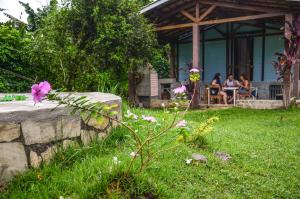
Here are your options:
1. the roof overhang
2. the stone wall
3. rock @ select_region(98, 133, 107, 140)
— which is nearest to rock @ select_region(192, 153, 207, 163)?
rock @ select_region(98, 133, 107, 140)

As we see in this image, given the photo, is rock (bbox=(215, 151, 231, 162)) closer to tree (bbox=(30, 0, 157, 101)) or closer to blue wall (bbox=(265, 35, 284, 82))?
tree (bbox=(30, 0, 157, 101))

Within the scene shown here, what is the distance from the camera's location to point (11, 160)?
305cm

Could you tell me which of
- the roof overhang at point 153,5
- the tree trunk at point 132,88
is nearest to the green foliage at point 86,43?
the tree trunk at point 132,88

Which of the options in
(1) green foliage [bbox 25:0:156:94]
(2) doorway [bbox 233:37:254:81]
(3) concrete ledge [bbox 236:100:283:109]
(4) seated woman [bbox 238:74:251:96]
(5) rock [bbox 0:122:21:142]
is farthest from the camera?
(2) doorway [bbox 233:37:254:81]

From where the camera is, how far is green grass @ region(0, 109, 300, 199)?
113 inches

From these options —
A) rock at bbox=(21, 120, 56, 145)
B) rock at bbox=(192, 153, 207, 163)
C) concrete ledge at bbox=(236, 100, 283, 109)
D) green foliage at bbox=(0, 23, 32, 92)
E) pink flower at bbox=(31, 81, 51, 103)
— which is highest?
green foliage at bbox=(0, 23, 32, 92)

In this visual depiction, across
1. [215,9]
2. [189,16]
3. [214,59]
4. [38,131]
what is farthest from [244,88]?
[38,131]

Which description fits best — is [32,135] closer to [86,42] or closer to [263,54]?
[86,42]

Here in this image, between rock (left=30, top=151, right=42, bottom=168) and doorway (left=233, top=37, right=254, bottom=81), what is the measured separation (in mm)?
11798

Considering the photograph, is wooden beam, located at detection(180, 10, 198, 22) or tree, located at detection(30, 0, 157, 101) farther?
wooden beam, located at detection(180, 10, 198, 22)

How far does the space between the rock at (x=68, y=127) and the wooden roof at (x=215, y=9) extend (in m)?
7.85

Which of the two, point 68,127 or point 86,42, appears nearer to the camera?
point 68,127

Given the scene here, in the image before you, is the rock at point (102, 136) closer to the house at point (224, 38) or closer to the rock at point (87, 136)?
the rock at point (87, 136)

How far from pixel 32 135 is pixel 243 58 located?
12.2m
